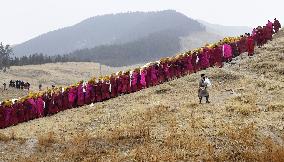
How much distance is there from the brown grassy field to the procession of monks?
4.26 feet

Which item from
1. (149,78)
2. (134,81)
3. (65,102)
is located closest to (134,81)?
(134,81)

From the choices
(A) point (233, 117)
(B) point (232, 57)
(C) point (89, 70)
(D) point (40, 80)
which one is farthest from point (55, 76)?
(A) point (233, 117)

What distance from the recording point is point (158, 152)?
14.3 metres

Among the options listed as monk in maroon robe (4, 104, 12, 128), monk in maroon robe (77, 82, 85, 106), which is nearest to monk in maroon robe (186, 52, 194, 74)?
monk in maroon robe (77, 82, 85, 106)

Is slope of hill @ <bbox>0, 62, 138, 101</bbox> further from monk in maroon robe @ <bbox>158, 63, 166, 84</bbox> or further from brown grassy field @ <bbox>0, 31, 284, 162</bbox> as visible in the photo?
brown grassy field @ <bbox>0, 31, 284, 162</bbox>

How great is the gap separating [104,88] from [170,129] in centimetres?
1117

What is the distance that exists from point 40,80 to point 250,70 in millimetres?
65724

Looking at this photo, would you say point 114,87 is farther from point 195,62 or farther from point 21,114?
point 195,62

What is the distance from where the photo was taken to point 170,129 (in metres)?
16.9

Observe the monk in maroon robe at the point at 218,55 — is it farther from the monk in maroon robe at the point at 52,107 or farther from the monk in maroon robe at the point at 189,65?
the monk in maroon robe at the point at 52,107

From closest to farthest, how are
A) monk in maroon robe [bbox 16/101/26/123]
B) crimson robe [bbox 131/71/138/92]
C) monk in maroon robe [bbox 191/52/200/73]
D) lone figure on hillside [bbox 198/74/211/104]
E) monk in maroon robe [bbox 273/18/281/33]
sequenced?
1. lone figure on hillside [bbox 198/74/211/104]
2. monk in maroon robe [bbox 16/101/26/123]
3. crimson robe [bbox 131/71/138/92]
4. monk in maroon robe [bbox 191/52/200/73]
5. monk in maroon robe [bbox 273/18/281/33]

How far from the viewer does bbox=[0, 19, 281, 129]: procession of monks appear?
26734 mm

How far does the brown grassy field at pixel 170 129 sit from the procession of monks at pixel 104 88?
4.26 ft

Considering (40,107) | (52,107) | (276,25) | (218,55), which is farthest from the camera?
(276,25)
